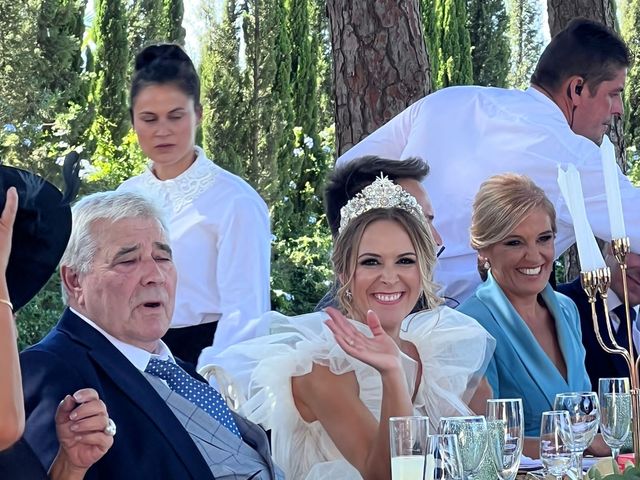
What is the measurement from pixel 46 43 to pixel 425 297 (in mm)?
8968

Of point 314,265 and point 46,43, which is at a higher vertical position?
point 46,43

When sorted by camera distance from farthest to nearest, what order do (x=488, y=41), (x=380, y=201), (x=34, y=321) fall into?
(x=488, y=41)
(x=34, y=321)
(x=380, y=201)

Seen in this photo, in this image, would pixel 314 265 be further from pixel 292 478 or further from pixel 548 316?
pixel 292 478

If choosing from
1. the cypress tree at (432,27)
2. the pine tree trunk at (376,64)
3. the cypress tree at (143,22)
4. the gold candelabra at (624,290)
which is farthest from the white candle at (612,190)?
the cypress tree at (432,27)

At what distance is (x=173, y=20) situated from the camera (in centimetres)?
1430

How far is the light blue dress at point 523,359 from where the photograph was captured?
4.23 meters

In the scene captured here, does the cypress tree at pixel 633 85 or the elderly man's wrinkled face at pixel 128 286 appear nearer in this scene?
the elderly man's wrinkled face at pixel 128 286

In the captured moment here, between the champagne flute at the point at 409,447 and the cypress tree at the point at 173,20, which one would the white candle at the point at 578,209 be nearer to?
the champagne flute at the point at 409,447

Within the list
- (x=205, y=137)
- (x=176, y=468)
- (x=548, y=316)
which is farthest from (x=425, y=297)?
(x=205, y=137)

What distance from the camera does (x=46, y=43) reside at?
1224 cm

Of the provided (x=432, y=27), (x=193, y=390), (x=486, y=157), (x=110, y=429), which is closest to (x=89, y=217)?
(x=193, y=390)

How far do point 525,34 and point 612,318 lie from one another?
2130 centimetres

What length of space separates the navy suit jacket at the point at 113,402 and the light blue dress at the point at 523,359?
1535 millimetres

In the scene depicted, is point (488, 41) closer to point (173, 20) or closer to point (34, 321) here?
point (173, 20)
